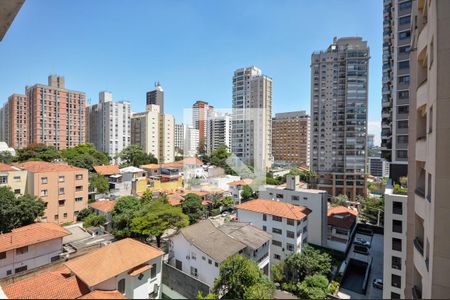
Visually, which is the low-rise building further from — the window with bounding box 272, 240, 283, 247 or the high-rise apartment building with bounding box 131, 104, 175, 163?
the high-rise apartment building with bounding box 131, 104, 175, 163

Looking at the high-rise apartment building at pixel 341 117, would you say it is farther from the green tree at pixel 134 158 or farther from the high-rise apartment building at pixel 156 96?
the high-rise apartment building at pixel 156 96

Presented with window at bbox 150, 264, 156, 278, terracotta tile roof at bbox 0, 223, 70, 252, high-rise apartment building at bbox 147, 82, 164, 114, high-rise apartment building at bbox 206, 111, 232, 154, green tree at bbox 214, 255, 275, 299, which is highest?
high-rise apartment building at bbox 147, 82, 164, 114

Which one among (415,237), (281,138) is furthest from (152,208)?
(281,138)

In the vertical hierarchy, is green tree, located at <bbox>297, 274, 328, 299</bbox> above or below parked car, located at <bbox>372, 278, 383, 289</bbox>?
above

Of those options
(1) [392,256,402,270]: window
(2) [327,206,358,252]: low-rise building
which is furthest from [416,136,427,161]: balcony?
(2) [327,206,358,252]: low-rise building

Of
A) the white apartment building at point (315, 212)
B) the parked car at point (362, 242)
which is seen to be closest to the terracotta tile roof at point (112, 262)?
the white apartment building at point (315, 212)

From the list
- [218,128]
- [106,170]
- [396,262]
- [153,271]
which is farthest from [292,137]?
[153,271]

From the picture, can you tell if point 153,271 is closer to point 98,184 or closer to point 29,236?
point 29,236
